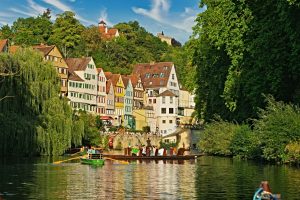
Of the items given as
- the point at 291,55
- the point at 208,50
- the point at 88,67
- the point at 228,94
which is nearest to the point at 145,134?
the point at 88,67

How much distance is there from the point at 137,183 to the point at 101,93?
3044 inches

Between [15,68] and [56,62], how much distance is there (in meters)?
41.2

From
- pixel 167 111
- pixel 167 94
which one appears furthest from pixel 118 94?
pixel 167 111

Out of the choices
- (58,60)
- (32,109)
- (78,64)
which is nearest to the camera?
(32,109)

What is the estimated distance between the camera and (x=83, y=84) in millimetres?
103875

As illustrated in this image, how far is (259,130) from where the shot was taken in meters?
49.2

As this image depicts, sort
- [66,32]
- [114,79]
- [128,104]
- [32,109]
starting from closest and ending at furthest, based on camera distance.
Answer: [32,109] → [114,79] → [128,104] → [66,32]

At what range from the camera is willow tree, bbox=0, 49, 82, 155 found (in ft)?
177

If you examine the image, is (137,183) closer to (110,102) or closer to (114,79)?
(110,102)

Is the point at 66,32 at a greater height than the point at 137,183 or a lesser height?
greater

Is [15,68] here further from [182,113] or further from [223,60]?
[182,113]

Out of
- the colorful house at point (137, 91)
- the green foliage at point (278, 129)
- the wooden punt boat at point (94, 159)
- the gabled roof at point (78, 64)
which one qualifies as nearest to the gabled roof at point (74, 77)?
the gabled roof at point (78, 64)

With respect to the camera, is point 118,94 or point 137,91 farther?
point 137,91

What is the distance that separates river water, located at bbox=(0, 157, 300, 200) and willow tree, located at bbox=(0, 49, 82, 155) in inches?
356
